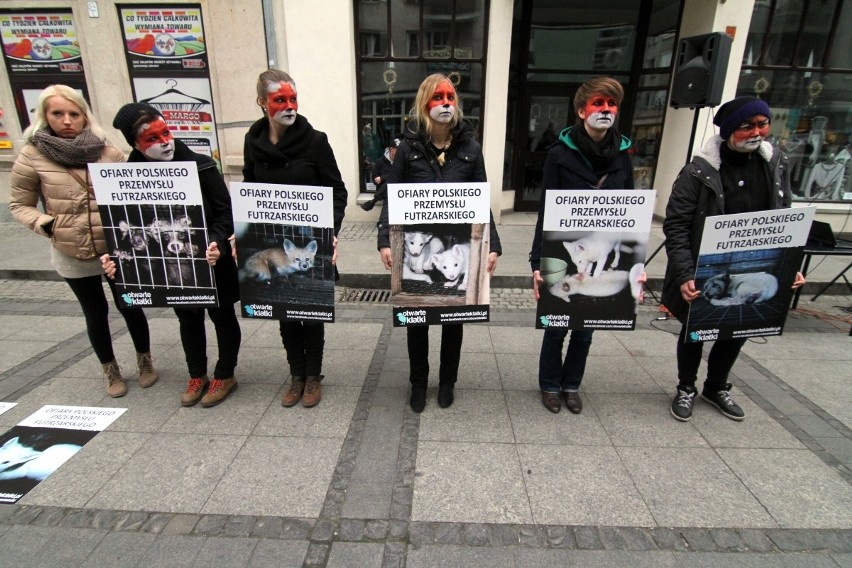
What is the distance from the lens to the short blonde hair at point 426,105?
261 centimetres

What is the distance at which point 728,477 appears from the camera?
2.57m

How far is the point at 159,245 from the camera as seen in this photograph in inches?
112

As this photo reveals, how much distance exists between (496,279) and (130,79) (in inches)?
295

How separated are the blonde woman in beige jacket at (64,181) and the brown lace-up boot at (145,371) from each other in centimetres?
67

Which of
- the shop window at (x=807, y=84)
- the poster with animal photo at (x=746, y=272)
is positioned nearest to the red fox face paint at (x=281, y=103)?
the poster with animal photo at (x=746, y=272)

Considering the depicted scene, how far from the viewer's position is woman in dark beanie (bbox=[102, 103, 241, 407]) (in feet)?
8.84

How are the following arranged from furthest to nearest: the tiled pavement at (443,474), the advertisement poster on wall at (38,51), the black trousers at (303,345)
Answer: the advertisement poster on wall at (38,51) → the black trousers at (303,345) → the tiled pavement at (443,474)

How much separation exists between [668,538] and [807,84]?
9.70 meters

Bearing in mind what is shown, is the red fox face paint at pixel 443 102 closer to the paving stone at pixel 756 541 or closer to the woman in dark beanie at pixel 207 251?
the woman in dark beanie at pixel 207 251

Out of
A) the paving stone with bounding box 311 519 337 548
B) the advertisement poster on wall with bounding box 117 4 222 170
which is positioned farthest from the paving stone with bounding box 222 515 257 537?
the advertisement poster on wall with bounding box 117 4 222 170

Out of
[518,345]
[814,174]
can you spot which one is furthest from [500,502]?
[814,174]

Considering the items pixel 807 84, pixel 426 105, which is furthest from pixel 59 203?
pixel 807 84

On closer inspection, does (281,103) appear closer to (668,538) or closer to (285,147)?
(285,147)

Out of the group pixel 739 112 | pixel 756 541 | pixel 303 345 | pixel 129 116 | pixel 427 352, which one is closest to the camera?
pixel 756 541
